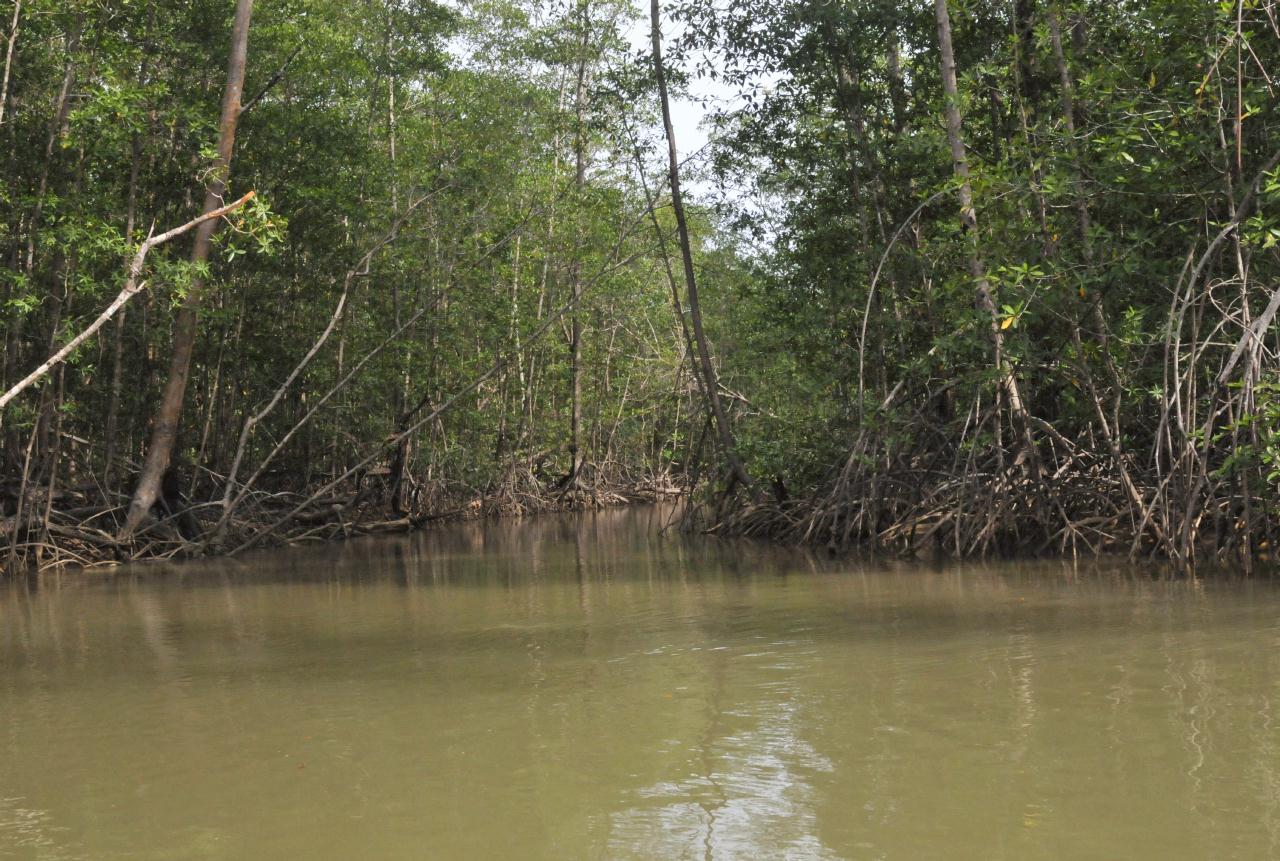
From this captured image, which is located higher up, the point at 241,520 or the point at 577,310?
the point at 577,310

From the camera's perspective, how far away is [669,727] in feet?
13.4

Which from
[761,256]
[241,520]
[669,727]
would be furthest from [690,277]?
[669,727]

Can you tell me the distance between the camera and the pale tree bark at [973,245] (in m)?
9.29

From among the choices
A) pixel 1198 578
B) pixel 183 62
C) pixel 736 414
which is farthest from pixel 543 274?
pixel 1198 578

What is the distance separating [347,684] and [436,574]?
17.2 feet

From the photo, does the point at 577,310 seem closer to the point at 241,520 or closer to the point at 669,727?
the point at 241,520

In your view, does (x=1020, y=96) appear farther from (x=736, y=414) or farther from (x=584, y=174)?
(x=584, y=174)

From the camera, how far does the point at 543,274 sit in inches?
872

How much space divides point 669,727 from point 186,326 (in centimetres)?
996

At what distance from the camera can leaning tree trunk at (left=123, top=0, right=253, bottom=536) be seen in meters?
12.3

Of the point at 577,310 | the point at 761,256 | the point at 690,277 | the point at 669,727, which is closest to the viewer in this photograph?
the point at 669,727

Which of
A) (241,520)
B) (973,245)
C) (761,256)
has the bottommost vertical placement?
(241,520)

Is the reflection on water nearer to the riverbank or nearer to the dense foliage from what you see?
the dense foliage

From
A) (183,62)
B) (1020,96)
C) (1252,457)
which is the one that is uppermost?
(183,62)
